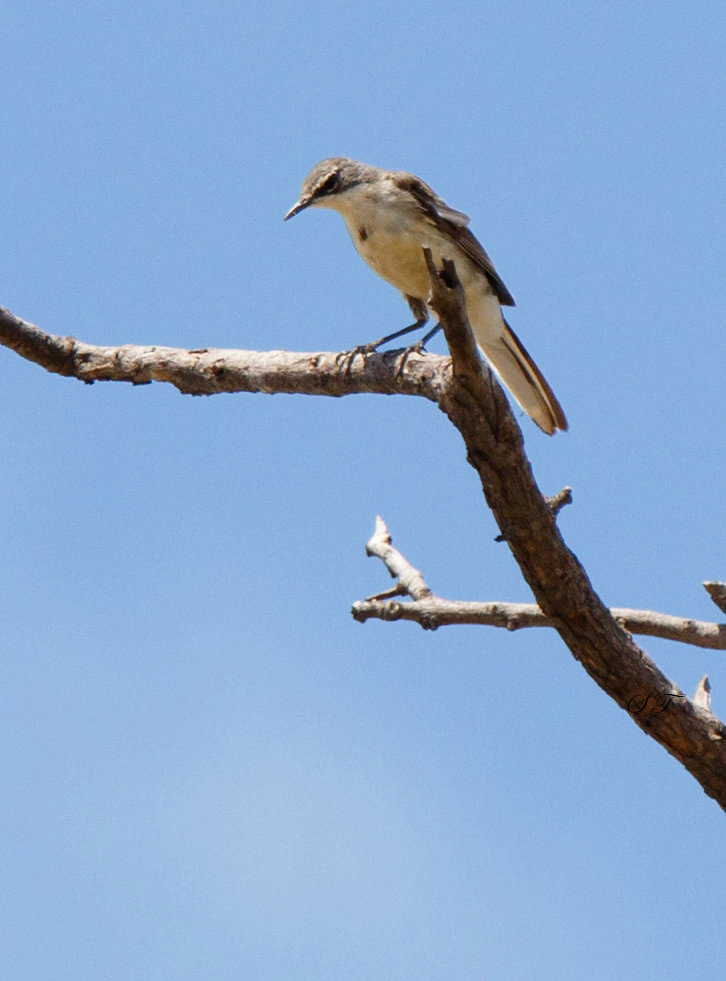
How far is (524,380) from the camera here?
6.52 meters

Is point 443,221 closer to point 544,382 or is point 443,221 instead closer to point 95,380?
point 544,382

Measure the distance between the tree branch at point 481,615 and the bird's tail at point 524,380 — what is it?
1.09 meters

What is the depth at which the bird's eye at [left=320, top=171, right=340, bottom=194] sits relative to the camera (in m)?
6.55

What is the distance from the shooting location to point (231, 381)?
17.4 ft

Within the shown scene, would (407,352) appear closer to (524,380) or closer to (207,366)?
(207,366)

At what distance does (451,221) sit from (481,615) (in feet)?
7.11

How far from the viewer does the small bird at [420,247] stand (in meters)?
6.24

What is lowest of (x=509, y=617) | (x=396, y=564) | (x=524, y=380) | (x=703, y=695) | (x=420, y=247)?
(x=703, y=695)

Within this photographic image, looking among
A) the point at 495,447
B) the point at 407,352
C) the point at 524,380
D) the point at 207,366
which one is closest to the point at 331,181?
the point at 524,380

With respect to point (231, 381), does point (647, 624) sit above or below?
below

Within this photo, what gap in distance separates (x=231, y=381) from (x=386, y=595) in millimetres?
1308

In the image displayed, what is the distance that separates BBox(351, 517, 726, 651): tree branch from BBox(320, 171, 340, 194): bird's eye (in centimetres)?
206

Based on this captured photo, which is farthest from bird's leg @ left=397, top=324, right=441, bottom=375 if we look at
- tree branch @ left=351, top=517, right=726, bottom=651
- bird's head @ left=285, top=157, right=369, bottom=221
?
bird's head @ left=285, top=157, right=369, bottom=221

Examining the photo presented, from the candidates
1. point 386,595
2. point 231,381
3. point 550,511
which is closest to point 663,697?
point 550,511
